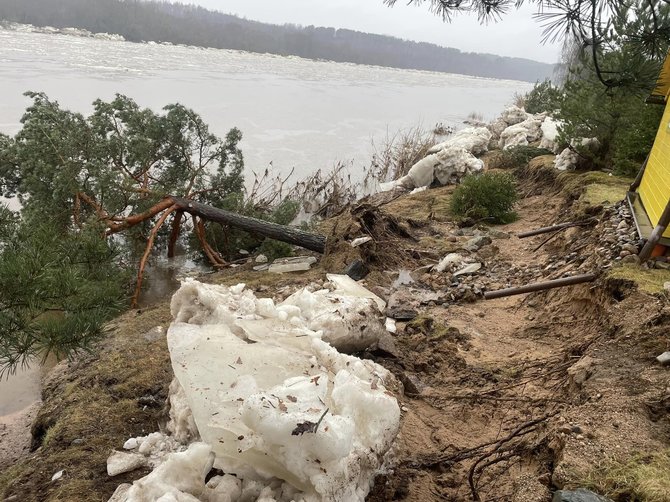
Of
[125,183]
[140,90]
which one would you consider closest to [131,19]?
[140,90]

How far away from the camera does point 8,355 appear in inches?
99.4

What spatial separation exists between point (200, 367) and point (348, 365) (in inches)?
34.6

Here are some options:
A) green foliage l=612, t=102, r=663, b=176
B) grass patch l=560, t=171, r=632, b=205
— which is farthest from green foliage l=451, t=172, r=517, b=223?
green foliage l=612, t=102, r=663, b=176

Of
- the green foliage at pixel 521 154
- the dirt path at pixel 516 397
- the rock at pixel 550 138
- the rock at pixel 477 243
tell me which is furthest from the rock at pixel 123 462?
the green foliage at pixel 521 154

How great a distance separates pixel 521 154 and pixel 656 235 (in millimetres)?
9072

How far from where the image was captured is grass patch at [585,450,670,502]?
190 centimetres

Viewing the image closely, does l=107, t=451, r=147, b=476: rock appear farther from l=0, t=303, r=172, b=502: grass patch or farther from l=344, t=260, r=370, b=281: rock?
l=344, t=260, r=370, b=281: rock

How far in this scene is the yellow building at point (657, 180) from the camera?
502 centimetres

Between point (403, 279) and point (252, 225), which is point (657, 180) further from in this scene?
point (252, 225)

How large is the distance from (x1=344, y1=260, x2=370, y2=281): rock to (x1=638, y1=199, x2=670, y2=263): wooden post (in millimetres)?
3107

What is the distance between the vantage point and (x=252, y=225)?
7.56 metres

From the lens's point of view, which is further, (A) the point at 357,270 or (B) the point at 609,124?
(B) the point at 609,124

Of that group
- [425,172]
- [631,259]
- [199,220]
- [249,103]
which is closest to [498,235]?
[631,259]

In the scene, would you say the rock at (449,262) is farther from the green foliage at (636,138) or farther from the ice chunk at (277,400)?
the green foliage at (636,138)
